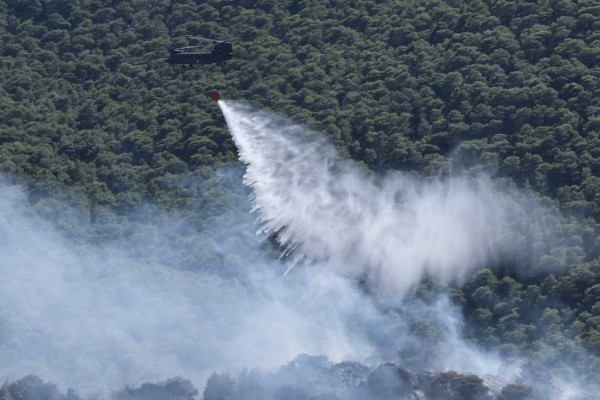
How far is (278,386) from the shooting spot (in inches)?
4149

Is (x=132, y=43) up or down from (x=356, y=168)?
down

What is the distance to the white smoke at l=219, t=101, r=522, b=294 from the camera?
11600 cm

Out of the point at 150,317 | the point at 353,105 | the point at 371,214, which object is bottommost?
the point at 150,317

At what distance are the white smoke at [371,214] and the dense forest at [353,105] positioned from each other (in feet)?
6.51

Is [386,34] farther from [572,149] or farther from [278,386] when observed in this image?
[278,386]

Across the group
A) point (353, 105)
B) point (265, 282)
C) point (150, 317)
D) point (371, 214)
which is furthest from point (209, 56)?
point (150, 317)

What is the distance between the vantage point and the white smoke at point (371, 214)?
4567 inches

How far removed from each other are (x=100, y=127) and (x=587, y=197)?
116ft

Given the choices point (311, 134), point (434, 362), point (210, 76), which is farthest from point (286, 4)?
point (434, 362)

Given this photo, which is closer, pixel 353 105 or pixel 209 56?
pixel 209 56

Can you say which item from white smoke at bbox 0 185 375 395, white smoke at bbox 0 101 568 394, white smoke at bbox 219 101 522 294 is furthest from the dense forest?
white smoke at bbox 0 185 375 395

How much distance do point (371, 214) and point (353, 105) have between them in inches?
636

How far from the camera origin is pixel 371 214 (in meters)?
119

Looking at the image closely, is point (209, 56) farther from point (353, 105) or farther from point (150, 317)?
point (150, 317)
